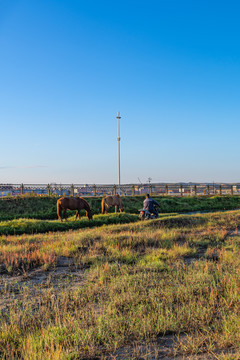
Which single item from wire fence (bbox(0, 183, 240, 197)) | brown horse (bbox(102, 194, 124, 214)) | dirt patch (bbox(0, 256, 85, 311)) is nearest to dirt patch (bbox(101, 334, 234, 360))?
dirt patch (bbox(0, 256, 85, 311))

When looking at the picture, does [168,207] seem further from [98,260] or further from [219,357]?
[219,357]

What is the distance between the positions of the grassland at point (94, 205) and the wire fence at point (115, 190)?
3.00 meters

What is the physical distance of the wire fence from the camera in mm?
37375

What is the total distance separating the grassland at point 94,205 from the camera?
27.4m

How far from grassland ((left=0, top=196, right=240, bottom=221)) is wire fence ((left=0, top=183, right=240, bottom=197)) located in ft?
9.84

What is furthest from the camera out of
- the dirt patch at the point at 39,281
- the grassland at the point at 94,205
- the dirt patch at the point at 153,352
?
the grassland at the point at 94,205

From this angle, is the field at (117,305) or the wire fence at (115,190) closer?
the field at (117,305)

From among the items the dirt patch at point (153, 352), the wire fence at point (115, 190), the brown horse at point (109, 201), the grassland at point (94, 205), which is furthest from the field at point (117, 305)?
the wire fence at point (115, 190)

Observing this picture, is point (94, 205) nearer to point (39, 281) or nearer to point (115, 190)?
point (115, 190)

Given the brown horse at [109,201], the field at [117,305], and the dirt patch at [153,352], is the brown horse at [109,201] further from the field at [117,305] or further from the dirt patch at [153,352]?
the dirt patch at [153,352]

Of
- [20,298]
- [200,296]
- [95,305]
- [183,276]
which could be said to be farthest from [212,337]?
[20,298]

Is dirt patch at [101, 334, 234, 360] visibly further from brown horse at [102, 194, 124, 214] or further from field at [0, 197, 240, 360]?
brown horse at [102, 194, 124, 214]

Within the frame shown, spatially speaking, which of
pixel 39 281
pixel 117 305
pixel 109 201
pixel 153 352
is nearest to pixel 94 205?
pixel 109 201

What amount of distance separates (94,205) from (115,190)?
11113mm
